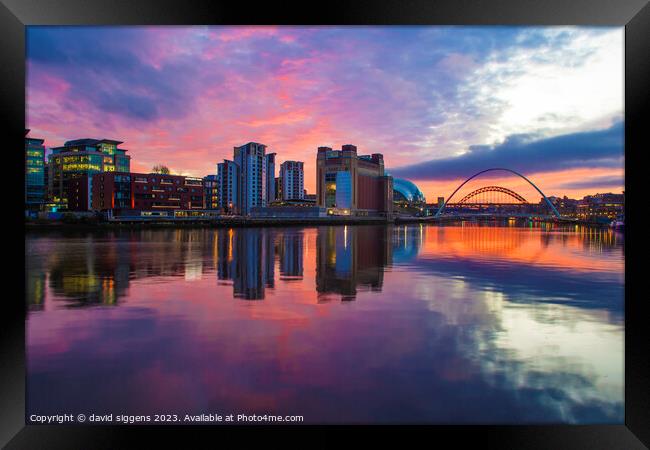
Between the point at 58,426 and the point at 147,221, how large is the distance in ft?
281

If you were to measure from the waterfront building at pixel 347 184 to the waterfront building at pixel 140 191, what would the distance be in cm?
5782

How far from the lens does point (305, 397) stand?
632cm

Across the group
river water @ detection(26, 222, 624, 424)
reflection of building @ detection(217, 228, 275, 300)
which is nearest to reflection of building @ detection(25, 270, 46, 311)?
river water @ detection(26, 222, 624, 424)

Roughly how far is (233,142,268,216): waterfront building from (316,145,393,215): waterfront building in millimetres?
24718

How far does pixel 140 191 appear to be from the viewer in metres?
97.4

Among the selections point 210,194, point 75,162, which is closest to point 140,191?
point 210,194

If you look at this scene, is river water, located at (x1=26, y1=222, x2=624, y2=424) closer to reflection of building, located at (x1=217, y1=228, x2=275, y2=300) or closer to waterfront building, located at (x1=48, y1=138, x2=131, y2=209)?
reflection of building, located at (x1=217, y1=228, x2=275, y2=300)

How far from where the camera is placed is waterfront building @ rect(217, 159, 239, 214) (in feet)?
485

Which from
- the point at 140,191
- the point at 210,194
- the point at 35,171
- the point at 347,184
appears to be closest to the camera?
the point at 140,191

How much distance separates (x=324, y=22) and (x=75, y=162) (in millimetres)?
129470

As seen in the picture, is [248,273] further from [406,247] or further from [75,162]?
[75,162]

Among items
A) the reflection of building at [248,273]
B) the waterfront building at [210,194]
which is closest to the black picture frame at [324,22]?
the reflection of building at [248,273]

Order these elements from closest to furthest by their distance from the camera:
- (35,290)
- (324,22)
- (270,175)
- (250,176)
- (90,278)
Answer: (324,22) < (35,290) < (90,278) < (250,176) < (270,175)

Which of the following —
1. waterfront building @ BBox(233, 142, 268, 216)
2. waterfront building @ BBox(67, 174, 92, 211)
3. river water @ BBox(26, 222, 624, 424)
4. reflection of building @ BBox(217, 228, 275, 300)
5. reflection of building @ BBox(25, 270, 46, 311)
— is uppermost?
waterfront building @ BBox(233, 142, 268, 216)
